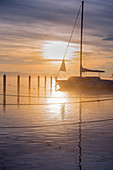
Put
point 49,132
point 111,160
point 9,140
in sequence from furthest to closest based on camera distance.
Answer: point 49,132
point 9,140
point 111,160

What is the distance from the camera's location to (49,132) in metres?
12.7

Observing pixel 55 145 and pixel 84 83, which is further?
pixel 84 83

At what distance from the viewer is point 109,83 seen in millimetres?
54000

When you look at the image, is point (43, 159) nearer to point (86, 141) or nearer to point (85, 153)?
point (85, 153)

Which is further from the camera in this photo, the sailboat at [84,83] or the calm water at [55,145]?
the sailboat at [84,83]

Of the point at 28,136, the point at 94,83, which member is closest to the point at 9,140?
the point at 28,136

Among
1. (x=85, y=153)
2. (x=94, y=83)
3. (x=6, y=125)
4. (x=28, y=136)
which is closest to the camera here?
(x=85, y=153)

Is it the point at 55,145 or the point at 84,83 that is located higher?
the point at 84,83

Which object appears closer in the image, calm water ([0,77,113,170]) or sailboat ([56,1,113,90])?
calm water ([0,77,113,170])

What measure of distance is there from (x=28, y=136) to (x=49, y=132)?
4.46ft

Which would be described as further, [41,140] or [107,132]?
[107,132]

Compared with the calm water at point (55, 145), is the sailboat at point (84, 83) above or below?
above

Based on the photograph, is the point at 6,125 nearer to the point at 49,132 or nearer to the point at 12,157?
the point at 49,132

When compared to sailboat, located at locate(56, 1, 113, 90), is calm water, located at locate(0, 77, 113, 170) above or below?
below
